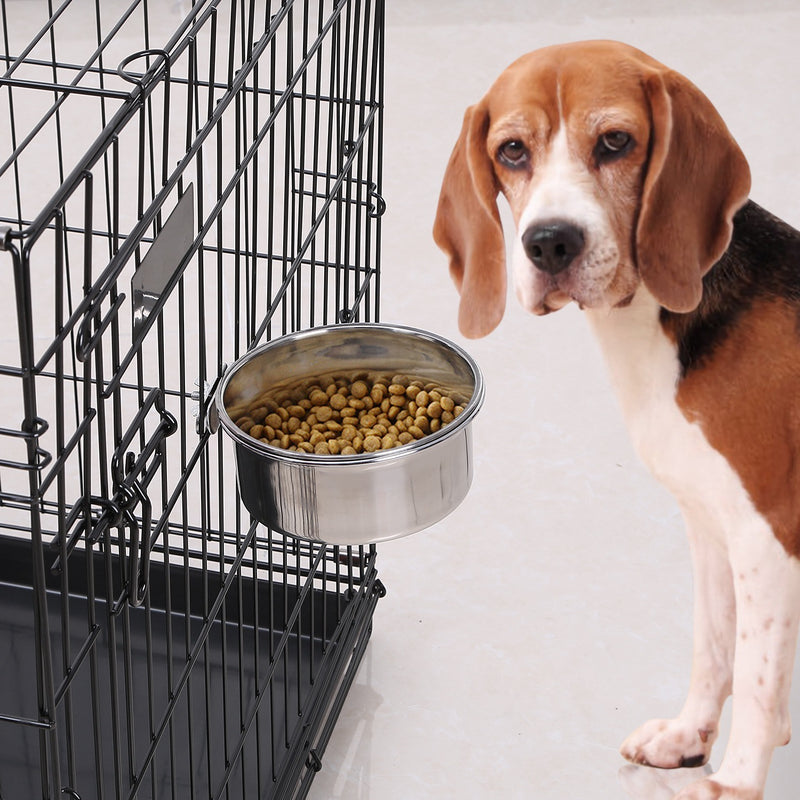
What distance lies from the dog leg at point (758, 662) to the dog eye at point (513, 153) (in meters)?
0.38

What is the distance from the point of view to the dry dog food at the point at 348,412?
3.86ft

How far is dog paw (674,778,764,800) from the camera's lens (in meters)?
1.25

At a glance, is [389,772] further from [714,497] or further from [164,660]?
[714,497]

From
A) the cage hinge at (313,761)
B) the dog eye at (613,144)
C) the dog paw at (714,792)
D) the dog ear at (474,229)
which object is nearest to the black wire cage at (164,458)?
the cage hinge at (313,761)

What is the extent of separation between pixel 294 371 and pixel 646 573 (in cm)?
65

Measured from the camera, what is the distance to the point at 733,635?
4.36ft

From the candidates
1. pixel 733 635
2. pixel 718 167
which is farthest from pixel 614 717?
pixel 718 167

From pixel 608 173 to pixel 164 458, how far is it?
41 cm

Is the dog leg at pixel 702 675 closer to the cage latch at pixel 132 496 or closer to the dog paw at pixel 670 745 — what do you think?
the dog paw at pixel 670 745

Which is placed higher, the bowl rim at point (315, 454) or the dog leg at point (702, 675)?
the bowl rim at point (315, 454)

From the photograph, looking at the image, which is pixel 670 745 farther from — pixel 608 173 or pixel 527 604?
pixel 608 173

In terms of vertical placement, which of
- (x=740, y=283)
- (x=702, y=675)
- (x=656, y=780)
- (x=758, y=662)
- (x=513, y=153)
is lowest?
(x=656, y=780)

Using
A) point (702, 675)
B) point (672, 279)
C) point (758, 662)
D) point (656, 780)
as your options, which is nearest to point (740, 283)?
point (672, 279)

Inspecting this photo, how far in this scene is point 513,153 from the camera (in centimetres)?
106
